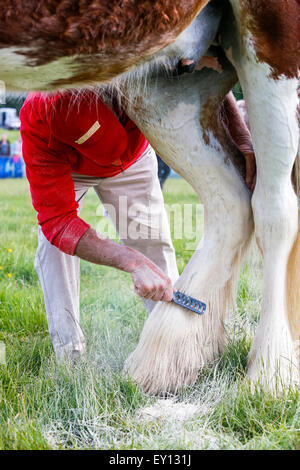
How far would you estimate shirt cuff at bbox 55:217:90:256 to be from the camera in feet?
6.07

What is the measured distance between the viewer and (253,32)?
5.57 feet

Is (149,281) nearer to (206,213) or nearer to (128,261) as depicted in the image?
(128,261)

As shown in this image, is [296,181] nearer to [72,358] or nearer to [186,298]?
[186,298]

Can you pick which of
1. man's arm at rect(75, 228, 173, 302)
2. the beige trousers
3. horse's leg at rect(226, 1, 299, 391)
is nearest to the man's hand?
man's arm at rect(75, 228, 173, 302)

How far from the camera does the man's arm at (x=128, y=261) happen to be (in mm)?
1787

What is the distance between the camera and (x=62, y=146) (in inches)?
75.5

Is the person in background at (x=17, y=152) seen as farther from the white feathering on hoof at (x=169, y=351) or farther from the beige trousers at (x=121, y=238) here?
the white feathering on hoof at (x=169, y=351)

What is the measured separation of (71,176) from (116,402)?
81 centimetres

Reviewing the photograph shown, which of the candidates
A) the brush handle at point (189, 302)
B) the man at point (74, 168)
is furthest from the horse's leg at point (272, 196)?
the man at point (74, 168)

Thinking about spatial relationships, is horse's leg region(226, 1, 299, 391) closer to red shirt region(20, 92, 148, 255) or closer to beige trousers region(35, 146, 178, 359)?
red shirt region(20, 92, 148, 255)

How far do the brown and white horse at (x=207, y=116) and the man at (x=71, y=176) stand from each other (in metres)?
0.15

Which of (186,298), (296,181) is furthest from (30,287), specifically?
(296,181)
